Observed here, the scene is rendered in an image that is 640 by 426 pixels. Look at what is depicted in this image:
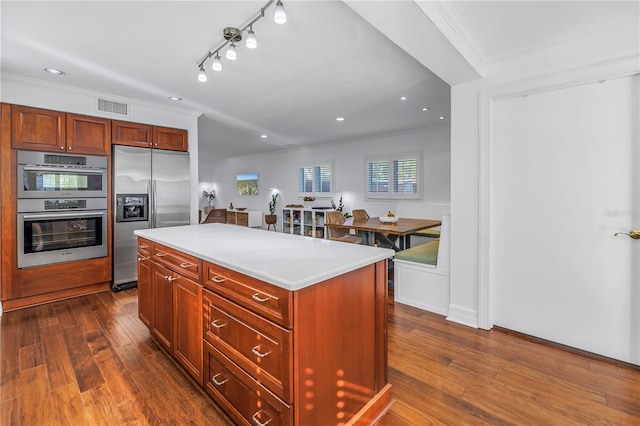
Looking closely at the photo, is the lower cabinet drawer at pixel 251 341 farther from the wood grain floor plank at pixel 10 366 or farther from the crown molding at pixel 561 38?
the crown molding at pixel 561 38

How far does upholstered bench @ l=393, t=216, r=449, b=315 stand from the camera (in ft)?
9.68

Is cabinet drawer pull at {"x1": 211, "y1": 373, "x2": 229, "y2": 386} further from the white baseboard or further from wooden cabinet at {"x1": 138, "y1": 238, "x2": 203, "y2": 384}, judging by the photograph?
the white baseboard

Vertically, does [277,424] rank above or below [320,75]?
below

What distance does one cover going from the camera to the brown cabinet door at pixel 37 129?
3.11m

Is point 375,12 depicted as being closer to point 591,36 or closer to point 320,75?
point 320,75

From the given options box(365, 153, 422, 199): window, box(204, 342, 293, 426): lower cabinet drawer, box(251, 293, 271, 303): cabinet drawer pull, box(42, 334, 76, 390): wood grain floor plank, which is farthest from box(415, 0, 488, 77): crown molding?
box(365, 153, 422, 199): window

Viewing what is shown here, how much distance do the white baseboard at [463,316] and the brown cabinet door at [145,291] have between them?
2.66 metres

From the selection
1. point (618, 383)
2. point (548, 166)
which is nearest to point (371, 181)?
point (548, 166)

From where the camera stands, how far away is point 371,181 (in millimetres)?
6625

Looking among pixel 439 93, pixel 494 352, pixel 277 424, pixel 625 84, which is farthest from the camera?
pixel 439 93

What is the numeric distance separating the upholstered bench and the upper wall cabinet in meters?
3.86

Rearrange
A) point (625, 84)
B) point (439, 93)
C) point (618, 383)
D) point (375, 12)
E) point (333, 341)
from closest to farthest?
1. point (333, 341)
2. point (375, 12)
3. point (618, 383)
4. point (625, 84)
5. point (439, 93)

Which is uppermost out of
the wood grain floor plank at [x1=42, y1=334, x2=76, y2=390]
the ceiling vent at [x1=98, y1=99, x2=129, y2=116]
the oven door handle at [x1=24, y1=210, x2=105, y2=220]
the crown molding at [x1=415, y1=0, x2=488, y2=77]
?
the ceiling vent at [x1=98, y1=99, x2=129, y2=116]

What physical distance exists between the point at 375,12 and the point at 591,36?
5.44 ft
